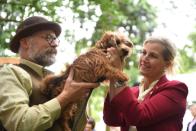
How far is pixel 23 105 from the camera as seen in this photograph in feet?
8.90

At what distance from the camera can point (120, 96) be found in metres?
3.14

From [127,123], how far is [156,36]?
73 cm

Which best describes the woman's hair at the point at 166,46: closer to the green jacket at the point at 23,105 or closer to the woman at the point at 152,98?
the woman at the point at 152,98

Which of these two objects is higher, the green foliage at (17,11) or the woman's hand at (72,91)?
the green foliage at (17,11)

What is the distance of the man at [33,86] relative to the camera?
2.68 m

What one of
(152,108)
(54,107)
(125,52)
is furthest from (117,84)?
(54,107)

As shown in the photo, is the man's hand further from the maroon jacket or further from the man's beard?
the man's beard

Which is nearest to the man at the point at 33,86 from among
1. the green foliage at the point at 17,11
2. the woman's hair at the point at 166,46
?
the woman's hair at the point at 166,46

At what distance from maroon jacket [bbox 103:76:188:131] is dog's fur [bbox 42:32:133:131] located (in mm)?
245

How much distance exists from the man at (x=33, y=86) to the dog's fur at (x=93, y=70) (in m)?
0.05

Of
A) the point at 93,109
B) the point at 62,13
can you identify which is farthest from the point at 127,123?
the point at 93,109

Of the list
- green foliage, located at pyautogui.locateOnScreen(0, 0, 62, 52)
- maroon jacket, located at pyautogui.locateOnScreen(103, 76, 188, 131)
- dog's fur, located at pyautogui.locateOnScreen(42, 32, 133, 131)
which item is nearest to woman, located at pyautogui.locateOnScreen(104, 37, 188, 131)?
maroon jacket, located at pyautogui.locateOnScreen(103, 76, 188, 131)

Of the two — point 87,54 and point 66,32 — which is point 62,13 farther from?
point 87,54

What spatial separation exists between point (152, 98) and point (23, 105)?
106 cm
